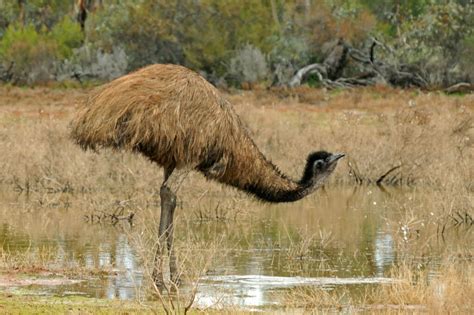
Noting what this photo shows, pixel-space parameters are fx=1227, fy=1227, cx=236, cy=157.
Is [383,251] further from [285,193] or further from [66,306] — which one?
[66,306]

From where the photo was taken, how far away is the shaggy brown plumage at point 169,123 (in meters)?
11.7

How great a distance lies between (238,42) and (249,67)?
2.65 metres

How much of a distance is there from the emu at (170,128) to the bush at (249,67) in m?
30.5

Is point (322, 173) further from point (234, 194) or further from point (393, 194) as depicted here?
point (393, 194)

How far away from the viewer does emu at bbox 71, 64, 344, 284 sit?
1170 centimetres

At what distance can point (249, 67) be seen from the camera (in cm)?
4306

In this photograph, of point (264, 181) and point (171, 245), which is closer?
point (171, 245)

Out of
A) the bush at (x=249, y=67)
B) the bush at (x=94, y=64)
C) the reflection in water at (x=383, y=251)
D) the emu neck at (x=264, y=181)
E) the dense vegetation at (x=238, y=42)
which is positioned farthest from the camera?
the bush at (x=94, y=64)

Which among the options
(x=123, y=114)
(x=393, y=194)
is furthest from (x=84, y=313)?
(x=393, y=194)

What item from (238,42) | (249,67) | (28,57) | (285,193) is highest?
(238,42)

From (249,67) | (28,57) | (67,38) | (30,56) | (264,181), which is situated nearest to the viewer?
(264,181)

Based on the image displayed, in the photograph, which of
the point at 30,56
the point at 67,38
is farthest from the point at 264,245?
the point at 67,38

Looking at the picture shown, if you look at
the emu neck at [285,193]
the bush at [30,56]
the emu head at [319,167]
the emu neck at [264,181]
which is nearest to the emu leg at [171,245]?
the emu neck at [264,181]

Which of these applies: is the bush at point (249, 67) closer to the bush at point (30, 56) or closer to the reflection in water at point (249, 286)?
the bush at point (30, 56)
